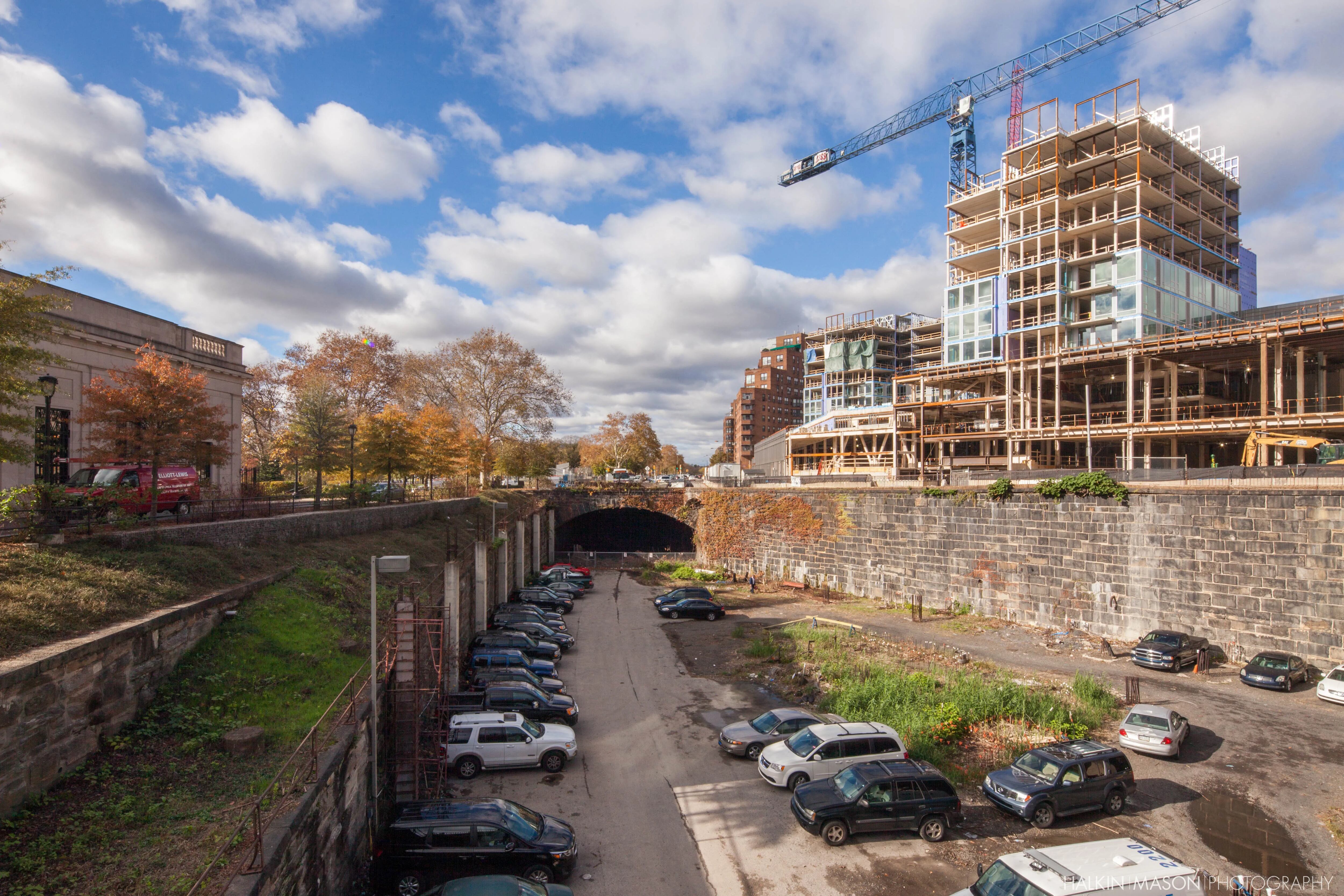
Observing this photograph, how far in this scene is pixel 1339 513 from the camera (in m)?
19.8

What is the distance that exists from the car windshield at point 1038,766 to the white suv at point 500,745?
32.2ft

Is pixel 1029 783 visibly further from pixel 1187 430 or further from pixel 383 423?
pixel 383 423

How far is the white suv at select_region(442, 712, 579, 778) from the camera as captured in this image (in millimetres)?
14547

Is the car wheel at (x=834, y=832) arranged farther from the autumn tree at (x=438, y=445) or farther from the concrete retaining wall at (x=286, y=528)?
the autumn tree at (x=438, y=445)

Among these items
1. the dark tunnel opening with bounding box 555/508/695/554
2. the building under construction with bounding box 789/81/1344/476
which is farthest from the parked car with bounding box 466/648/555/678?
the dark tunnel opening with bounding box 555/508/695/554

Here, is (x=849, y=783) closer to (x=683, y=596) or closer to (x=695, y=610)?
(x=695, y=610)

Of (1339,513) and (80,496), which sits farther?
(1339,513)

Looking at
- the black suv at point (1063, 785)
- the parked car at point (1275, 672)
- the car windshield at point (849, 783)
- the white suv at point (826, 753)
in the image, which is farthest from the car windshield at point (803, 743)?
the parked car at point (1275, 672)

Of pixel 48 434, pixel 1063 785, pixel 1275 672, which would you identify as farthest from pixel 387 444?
pixel 1275 672

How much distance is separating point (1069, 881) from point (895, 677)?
11.2 metres

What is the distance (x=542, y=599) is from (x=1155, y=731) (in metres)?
25.4

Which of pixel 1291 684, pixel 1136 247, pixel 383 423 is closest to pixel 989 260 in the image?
pixel 1136 247

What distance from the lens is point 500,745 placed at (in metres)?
14.8

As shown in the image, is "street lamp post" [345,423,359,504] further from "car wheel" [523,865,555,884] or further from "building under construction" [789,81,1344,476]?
"building under construction" [789,81,1344,476]
